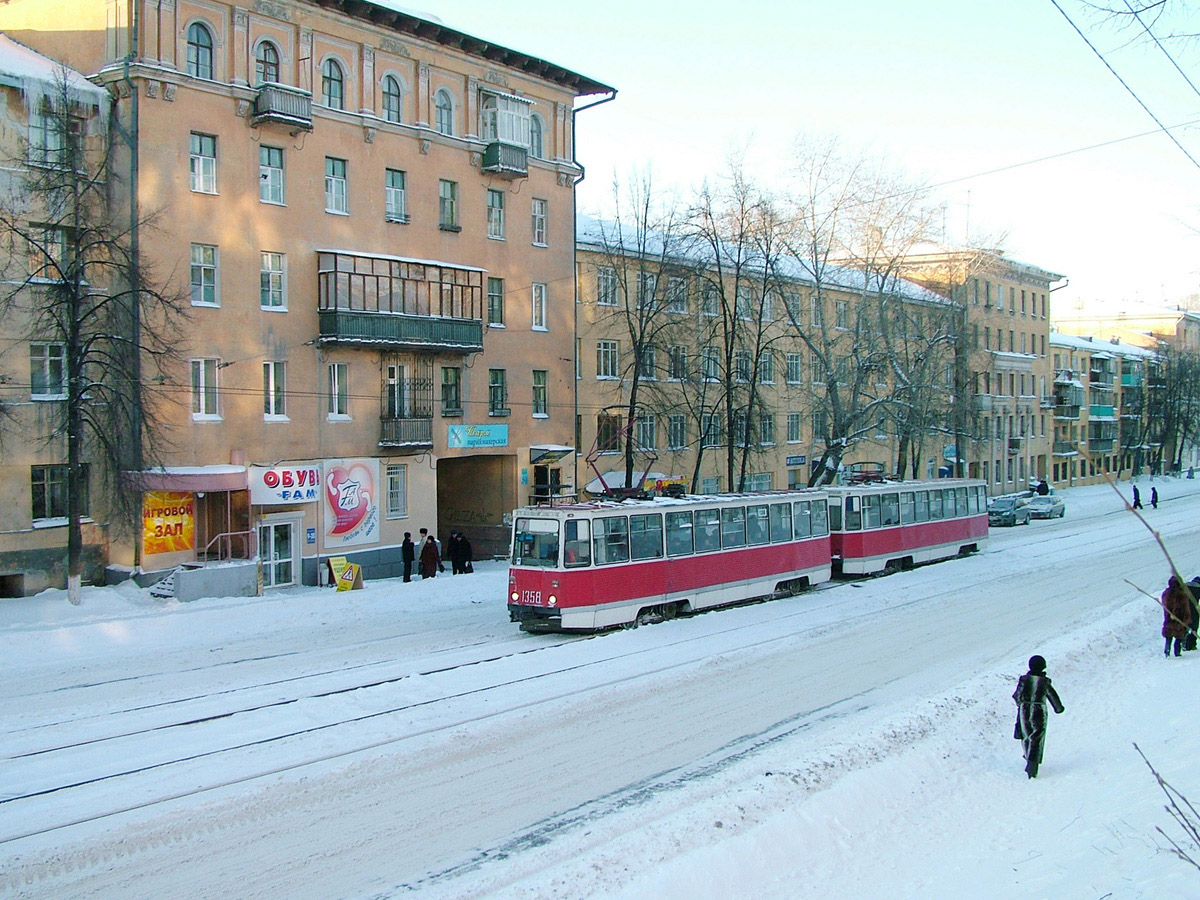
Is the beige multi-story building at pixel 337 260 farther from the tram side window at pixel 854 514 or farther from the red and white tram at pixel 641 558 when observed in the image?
the tram side window at pixel 854 514

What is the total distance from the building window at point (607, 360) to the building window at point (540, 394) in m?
4.02

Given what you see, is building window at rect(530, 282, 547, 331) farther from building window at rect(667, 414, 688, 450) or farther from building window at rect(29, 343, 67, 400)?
building window at rect(29, 343, 67, 400)

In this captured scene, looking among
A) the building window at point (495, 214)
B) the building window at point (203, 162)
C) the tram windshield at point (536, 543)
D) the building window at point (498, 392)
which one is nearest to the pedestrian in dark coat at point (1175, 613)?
the tram windshield at point (536, 543)

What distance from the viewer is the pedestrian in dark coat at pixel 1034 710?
36.7ft

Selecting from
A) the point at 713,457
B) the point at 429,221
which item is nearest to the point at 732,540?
the point at 429,221

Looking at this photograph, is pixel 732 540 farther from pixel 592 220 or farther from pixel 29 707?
pixel 592 220

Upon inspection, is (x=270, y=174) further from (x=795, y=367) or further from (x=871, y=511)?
(x=795, y=367)

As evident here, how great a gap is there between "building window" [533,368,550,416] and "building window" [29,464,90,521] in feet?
49.1

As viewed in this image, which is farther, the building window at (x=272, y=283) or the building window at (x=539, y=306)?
the building window at (x=539, y=306)

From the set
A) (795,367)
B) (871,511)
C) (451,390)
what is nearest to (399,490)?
(451,390)

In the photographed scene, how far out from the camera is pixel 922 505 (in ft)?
101

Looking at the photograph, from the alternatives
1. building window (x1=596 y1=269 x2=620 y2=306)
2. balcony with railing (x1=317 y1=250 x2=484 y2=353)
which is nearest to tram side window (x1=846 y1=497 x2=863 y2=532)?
balcony with railing (x1=317 y1=250 x2=484 y2=353)

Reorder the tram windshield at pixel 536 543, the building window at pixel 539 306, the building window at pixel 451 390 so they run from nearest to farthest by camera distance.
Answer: the tram windshield at pixel 536 543, the building window at pixel 451 390, the building window at pixel 539 306

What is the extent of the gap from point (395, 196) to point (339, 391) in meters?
6.39
